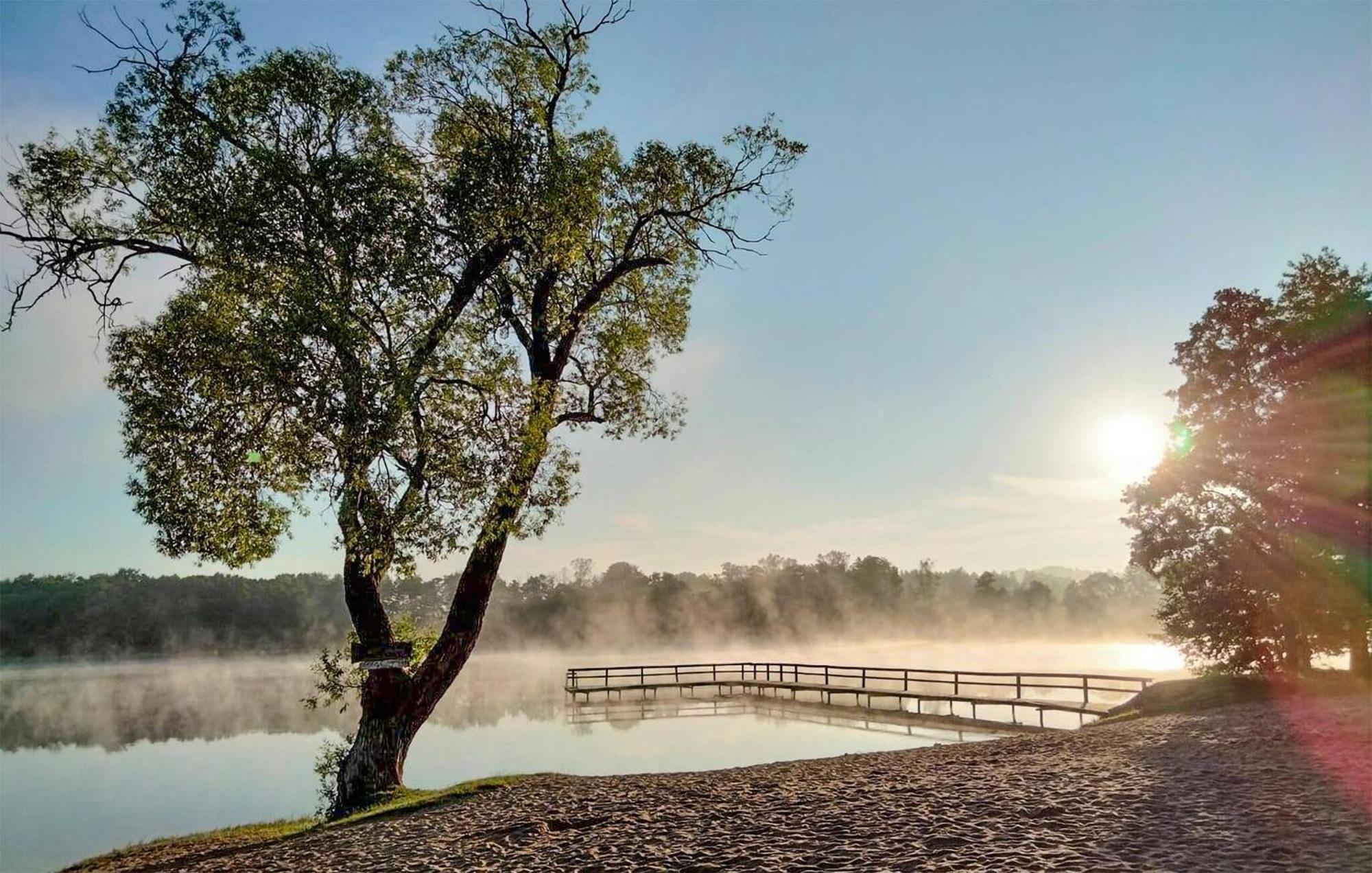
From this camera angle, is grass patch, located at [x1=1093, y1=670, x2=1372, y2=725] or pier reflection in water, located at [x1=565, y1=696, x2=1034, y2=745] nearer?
grass patch, located at [x1=1093, y1=670, x2=1372, y2=725]

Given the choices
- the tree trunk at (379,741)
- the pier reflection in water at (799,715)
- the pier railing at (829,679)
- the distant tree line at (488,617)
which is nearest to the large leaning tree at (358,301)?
the tree trunk at (379,741)

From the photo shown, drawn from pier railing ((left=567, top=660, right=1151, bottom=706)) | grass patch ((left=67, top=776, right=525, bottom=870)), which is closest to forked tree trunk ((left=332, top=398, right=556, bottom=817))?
grass patch ((left=67, top=776, right=525, bottom=870))

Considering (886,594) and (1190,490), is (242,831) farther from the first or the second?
(886,594)

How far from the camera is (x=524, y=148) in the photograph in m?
13.2

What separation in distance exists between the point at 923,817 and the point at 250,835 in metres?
9.45

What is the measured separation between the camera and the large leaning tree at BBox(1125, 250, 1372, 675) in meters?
20.6

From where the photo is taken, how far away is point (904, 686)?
112ft

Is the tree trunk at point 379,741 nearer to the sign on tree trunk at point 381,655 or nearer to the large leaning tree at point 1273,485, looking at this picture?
the sign on tree trunk at point 381,655

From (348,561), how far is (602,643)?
77670 mm

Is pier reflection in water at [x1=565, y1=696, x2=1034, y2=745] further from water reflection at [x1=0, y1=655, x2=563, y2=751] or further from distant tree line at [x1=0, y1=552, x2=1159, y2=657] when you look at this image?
distant tree line at [x1=0, y1=552, x2=1159, y2=657]

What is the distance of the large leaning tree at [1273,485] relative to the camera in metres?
20.6

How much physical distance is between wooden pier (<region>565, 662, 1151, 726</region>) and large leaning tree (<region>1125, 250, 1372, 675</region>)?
3758mm

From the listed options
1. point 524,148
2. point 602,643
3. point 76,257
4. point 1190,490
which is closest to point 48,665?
point 602,643

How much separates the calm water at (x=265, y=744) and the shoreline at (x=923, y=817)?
5.61 meters
